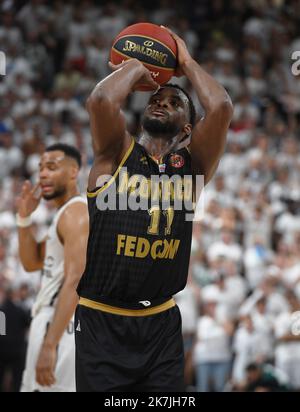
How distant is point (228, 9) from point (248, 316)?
369 inches

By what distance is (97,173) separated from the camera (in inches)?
201

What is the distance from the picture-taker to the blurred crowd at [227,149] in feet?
37.1

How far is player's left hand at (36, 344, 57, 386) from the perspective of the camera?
6242 millimetres

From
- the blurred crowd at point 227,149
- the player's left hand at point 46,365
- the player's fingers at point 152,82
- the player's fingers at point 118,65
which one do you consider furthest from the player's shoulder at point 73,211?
the blurred crowd at point 227,149

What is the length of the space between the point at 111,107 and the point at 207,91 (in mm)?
670

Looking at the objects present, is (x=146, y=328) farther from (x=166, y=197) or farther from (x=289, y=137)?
(x=289, y=137)

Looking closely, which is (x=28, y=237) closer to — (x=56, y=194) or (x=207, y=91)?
(x=56, y=194)

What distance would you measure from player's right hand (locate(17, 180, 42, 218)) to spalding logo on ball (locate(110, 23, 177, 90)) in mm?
1970

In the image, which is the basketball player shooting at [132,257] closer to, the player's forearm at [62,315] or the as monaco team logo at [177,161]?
the as monaco team logo at [177,161]

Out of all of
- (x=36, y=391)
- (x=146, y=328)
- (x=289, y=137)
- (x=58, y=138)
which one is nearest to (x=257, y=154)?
(x=289, y=137)

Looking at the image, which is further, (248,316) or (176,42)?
(248,316)

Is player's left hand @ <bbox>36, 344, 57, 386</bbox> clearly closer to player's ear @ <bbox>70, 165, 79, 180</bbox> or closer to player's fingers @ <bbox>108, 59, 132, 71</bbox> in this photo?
player's ear @ <bbox>70, 165, 79, 180</bbox>

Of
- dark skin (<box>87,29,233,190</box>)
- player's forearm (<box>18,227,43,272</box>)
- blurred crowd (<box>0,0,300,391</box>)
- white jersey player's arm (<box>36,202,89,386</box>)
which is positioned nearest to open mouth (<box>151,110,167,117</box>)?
dark skin (<box>87,29,233,190</box>)
